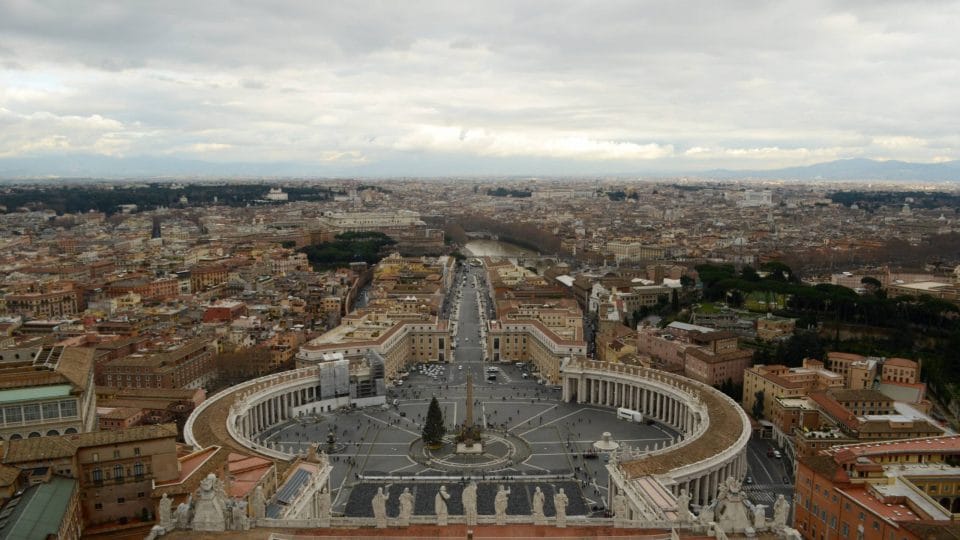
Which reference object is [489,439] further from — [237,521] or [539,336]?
[237,521]

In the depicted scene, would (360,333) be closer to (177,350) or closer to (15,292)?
(177,350)

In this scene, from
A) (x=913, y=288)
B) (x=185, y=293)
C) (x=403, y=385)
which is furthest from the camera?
(x=185, y=293)

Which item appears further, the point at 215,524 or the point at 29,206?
the point at 29,206

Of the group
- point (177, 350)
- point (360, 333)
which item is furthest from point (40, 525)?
point (360, 333)

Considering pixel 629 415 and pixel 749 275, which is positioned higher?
A: pixel 749 275

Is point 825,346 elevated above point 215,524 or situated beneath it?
situated beneath

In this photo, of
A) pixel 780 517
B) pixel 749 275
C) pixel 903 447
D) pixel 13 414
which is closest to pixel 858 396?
pixel 903 447

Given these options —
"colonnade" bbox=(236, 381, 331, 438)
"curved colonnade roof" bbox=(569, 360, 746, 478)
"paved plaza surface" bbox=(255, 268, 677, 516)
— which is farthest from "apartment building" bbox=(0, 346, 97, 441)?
"curved colonnade roof" bbox=(569, 360, 746, 478)
